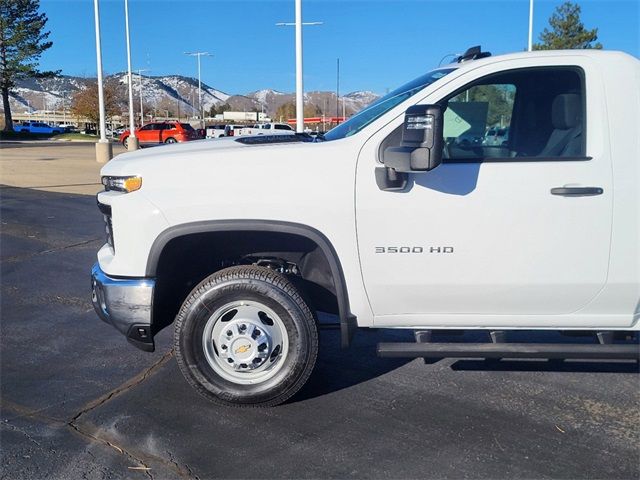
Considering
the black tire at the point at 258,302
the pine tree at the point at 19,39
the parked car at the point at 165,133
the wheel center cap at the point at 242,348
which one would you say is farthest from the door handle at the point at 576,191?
the pine tree at the point at 19,39

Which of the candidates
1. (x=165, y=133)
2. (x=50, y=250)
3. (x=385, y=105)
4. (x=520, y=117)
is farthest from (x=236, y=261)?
(x=165, y=133)

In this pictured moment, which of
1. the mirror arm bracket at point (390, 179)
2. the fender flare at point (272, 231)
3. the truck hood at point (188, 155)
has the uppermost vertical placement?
the truck hood at point (188, 155)

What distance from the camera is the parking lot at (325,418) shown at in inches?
130

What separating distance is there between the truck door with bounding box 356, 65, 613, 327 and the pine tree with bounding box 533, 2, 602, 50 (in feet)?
96.9

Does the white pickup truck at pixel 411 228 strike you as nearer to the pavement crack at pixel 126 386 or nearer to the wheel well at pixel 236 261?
the wheel well at pixel 236 261

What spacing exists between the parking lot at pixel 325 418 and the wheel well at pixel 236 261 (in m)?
0.56

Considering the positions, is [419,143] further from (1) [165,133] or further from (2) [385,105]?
(1) [165,133]

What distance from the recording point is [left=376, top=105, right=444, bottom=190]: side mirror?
10.7ft

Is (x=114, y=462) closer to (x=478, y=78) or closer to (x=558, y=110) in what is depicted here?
(x=478, y=78)

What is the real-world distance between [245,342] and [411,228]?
1.22m

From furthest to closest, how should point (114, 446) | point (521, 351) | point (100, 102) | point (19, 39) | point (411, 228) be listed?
point (19, 39) < point (100, 102) < point (521, 351) < point (411, 228) < point (114, 446)

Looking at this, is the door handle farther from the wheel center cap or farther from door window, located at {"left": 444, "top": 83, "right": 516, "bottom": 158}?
the wheel center cap

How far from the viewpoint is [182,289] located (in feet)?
14.0

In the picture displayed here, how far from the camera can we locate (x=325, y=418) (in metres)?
3.85
